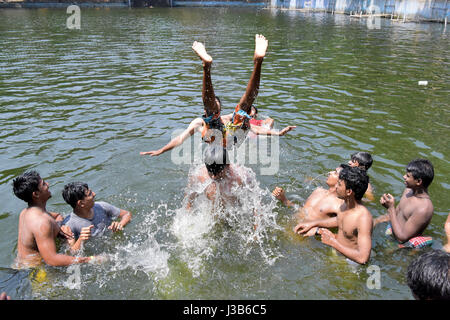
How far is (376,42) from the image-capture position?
66.1 feet

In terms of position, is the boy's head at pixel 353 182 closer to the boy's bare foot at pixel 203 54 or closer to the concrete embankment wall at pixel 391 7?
the boy's bare foot at pixel 203 54

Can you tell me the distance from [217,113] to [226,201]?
1.44 meters

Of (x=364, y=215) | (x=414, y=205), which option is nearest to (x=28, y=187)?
(x=364, y=215)

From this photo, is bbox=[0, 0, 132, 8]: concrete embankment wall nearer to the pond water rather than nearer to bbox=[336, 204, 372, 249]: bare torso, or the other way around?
the pond water

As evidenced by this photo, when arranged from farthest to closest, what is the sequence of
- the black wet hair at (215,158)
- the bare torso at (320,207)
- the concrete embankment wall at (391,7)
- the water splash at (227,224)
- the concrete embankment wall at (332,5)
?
the concrete embankment wall at (332,5) → the concrete embankment wall at (391,7) → the bare torso at (320,207) → the water splash at (227,224) → the black wet hair at (215,158)

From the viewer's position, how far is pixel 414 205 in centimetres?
449

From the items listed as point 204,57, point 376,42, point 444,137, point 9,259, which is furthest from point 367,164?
point 376,42

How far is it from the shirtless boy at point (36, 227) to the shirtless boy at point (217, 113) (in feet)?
5.48

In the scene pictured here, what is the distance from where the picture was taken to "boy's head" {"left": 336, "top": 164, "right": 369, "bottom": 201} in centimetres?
410

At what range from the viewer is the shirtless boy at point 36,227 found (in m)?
4.14

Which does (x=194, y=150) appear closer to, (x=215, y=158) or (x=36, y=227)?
(x=215, y=158)

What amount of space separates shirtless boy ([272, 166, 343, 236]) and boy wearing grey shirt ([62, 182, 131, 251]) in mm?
2479

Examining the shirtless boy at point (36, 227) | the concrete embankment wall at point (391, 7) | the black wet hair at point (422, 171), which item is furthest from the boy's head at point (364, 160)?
the concrete embankment wall at point (391, 7)
